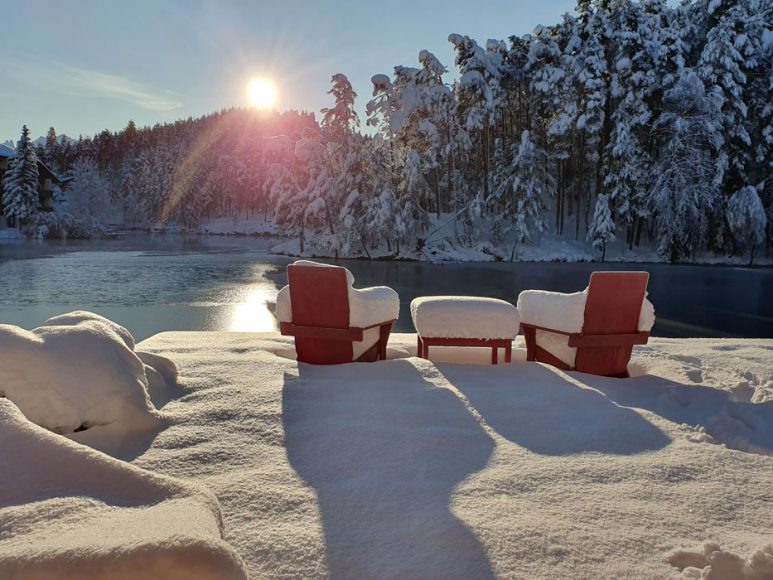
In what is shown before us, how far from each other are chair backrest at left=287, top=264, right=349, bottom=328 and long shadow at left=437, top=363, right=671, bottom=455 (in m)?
1.08

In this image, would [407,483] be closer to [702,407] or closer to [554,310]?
[702,407]

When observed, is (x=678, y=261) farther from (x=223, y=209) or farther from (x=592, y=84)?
(x=223, y=209)

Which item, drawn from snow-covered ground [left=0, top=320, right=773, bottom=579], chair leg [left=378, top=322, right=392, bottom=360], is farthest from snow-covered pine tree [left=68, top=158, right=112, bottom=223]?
snow-covered ground [left=0, top=320, right=773, bottom=579]

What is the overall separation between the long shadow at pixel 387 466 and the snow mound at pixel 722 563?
727 mm

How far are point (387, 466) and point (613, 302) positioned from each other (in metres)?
3.08

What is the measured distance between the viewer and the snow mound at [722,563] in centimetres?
185

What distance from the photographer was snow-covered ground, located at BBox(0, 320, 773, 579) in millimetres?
1847

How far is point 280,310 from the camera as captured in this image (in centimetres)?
500

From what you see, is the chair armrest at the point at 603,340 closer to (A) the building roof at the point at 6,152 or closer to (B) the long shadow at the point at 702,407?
(B) the long shadow at the point at 702,407

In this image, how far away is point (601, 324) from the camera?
189 inches

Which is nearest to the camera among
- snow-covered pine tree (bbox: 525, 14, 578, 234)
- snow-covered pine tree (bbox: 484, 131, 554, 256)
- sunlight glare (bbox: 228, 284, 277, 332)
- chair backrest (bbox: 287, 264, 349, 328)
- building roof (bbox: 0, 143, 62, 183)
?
chair backrest (bbox: 287, 264, 349, 328)

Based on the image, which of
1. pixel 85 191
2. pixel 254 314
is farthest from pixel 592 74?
pixel 85 191

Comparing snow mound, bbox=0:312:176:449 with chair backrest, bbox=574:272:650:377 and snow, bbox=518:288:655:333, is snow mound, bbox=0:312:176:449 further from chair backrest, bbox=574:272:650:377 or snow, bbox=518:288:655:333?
chair backrest, bbox=574:272:650:377

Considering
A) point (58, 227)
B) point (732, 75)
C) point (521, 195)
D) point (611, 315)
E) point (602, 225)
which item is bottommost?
point (611, 315)
